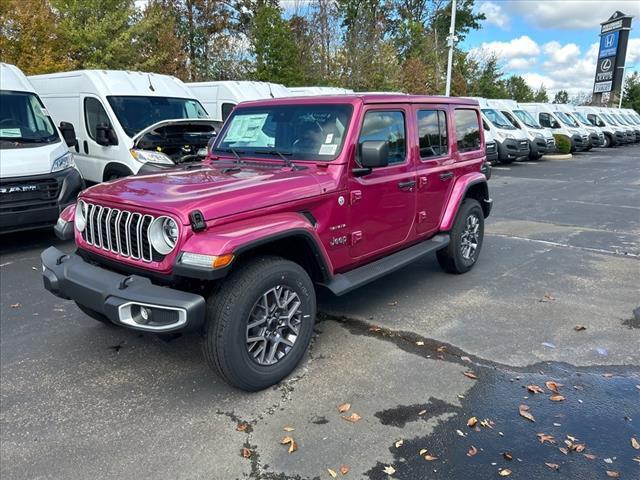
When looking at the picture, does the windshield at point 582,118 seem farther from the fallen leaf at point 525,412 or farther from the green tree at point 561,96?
the green tree at point 561,96

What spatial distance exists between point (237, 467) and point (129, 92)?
26.0 feet

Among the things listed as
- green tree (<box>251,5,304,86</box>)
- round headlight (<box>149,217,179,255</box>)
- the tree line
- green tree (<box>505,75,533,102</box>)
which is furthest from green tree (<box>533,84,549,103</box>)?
round headlight (<box>149,217,179,255</box>)

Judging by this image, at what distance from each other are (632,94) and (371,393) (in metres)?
62.3

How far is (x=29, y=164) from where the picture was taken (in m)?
6.52

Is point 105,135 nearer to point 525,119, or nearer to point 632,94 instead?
point 525,119

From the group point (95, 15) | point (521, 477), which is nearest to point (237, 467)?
point (521, 477)

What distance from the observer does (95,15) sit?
16547 mm

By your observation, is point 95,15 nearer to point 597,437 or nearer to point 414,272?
point 414,272

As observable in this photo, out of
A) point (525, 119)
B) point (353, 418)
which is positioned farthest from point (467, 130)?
point (525, 119)

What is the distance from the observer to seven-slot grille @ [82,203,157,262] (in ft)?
10.2

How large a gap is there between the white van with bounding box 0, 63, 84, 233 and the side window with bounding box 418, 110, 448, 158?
4.78 meters

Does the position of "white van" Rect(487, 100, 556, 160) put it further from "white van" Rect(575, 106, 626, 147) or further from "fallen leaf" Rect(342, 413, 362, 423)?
"fallen leaf" Rect(342, 413, 362, 423)

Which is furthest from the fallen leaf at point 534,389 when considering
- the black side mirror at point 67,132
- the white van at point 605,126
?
the white van at point 605,126

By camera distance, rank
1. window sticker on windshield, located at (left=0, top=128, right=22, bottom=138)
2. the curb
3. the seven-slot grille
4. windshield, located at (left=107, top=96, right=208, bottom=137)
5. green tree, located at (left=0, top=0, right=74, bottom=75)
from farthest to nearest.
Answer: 1. the curb
2. green tree, located at (left=0, top=0, right=74, bottom=75)
3. windshield, located at (left=107, top=96, right=208, bottom=137)
4. window sticker on windshield, located at (left=0, top=128, right=22, bottom=138)
5. the seven-slot grille
